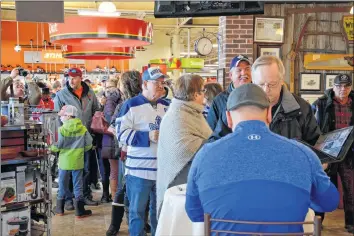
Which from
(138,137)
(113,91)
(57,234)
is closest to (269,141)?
(138,137)

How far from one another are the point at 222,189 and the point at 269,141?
261 millimetres

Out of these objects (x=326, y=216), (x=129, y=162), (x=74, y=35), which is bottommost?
(x=326, y=216)

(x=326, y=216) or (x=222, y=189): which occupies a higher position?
(x=222, y=189)

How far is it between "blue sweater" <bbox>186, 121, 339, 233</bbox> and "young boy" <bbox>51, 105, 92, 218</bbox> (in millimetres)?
3798

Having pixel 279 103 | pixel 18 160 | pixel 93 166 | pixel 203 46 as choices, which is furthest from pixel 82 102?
pixel 203 46

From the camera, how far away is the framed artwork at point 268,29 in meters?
7.18

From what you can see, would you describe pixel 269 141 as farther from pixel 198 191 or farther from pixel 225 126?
pixel 225 126

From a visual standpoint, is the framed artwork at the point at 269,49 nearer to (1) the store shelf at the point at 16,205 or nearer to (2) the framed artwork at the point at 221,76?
(2) the framed artwork at the point at 221,76

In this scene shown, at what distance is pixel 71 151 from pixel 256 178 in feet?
13.1

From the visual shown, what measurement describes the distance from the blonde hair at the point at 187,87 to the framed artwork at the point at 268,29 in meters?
3.91

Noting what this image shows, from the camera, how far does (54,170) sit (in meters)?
7.42

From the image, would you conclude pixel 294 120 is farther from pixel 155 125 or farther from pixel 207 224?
pixel 155 125

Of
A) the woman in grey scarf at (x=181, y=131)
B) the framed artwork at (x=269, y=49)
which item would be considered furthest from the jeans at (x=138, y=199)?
the framed artwork at (x=269, y=49)

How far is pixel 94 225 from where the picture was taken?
525 cm
